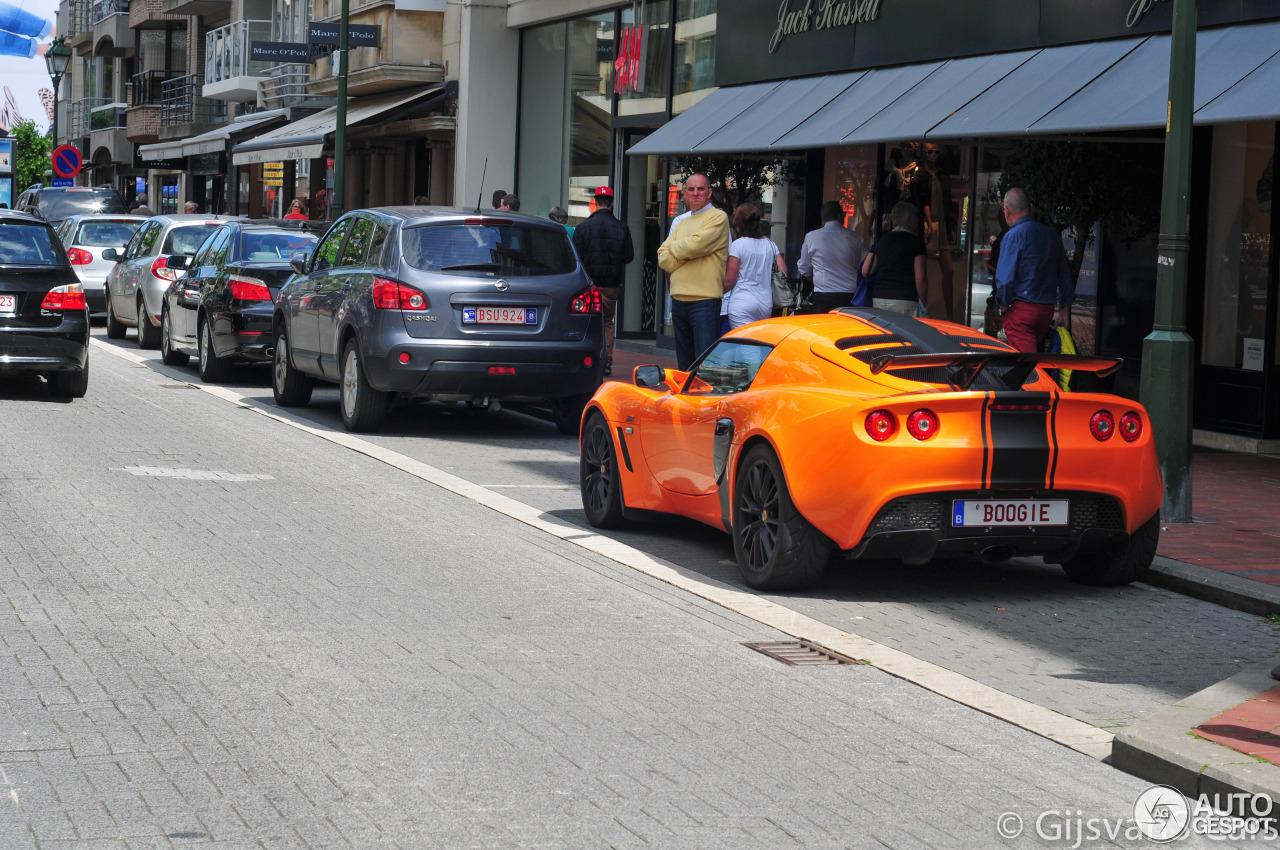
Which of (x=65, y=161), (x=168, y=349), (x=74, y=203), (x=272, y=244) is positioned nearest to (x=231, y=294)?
(x=272, y=244)

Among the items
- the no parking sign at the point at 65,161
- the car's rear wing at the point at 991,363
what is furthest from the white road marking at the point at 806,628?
the no parking sign at the point at 65,161

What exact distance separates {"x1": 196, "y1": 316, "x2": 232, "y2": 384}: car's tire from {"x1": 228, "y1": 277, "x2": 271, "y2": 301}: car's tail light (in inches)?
26.7

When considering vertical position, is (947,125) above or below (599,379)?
above

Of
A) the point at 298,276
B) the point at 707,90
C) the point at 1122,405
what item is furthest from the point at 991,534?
the point at 707,90

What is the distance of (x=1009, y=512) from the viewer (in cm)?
755

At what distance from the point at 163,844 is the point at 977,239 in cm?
1398

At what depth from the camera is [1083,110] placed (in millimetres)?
12773

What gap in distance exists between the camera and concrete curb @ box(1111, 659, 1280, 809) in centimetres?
477

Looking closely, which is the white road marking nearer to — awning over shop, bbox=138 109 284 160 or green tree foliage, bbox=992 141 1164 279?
green tree foliage, bbox=992 141 1164 279

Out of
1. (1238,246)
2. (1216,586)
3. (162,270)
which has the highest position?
(1238,246)

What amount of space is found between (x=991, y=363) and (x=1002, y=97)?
23.5 ft

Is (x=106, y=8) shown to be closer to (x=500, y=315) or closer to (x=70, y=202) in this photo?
(x=70, y=202)

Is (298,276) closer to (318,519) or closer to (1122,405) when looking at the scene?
(318,519)

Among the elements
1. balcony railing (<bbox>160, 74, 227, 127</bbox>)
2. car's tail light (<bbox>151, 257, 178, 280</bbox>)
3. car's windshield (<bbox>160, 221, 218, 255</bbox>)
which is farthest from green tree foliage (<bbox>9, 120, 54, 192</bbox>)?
car's tail light (<bbox>151, 257, 178, 280</bbox>)
